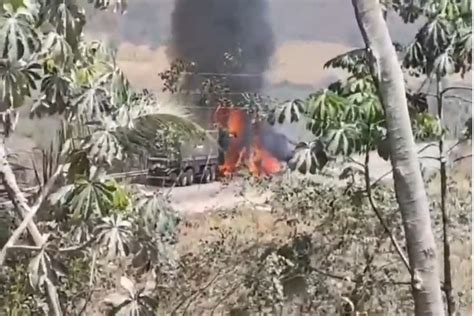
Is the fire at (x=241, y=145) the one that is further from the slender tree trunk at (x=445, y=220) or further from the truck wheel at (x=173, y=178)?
the slender tree trunk at (x=445, y=220)

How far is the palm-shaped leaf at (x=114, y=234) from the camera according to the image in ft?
4.65

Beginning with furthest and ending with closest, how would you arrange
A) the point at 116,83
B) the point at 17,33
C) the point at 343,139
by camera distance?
the point at 343,139, the point at 116,83, the point at 17,33

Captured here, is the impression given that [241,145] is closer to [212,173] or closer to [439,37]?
[212,173]

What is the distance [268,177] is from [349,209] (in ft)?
0.67

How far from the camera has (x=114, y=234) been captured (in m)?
1.42

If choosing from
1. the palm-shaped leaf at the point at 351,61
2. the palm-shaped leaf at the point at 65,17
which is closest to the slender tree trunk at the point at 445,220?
the palm-shaped leaf at the point at 351,61

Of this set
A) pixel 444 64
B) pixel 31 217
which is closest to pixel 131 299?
pixel 31 217

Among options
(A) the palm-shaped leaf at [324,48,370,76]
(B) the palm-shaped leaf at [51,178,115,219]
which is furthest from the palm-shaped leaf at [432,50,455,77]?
(B) the palm-shaped leaf at [51,178,115,219]

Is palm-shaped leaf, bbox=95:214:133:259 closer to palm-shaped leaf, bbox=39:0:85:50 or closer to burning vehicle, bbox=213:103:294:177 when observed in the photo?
burning vehicle, bbox=213:103:294:177

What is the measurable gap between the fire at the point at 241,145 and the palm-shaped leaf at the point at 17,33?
0.39m

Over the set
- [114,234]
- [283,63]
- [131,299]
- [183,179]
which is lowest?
[131,299]

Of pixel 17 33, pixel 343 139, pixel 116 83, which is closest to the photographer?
pixel 17 33

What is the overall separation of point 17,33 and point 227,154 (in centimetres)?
47

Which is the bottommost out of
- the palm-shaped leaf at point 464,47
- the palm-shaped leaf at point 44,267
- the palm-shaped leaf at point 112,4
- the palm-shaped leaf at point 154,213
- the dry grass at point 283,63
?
the palm-shaped leaf at point 44,267
